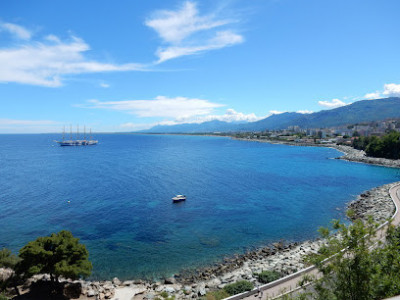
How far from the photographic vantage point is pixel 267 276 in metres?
19.6

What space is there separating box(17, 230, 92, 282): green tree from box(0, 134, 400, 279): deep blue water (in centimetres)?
582

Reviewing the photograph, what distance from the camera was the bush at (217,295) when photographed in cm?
1720

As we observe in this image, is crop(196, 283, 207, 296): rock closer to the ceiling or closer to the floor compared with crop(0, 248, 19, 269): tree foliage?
closer to the floor

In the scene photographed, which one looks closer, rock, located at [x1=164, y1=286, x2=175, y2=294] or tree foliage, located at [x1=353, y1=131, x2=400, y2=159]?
rock, located at [x1=164, y1=286, x2=175, y2=294]

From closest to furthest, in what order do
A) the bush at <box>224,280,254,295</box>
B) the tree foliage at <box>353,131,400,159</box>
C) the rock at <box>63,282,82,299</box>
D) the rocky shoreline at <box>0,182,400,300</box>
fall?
1. the bush at <box>224,280,254,295</box>
2. the rock at <box>63,282,82,299</box>
3. the rocky shoreline at <box>0,182,400,300</box>
4. the tree foliage at <box>353,131,400,159</box>

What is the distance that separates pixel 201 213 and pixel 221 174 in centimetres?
3037

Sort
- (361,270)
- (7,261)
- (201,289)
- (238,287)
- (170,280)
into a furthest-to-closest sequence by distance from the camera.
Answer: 1. (170,280)
2. (201,289)
3. (238,287)
4. (7,261)
5. (361,270)

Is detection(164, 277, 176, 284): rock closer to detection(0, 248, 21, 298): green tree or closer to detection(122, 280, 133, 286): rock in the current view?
detection(122, 280, 133, 286): rock

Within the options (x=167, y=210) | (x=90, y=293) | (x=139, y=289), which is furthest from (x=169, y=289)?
(x=167, y=210)

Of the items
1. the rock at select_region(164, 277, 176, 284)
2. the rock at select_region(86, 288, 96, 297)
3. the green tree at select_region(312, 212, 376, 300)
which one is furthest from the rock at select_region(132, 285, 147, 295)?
the green tree at select_region(312, 212, 376, 300)

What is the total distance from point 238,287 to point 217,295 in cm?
160

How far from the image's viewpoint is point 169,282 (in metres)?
21.3

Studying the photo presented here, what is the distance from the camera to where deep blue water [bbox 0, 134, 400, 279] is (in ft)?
88.6

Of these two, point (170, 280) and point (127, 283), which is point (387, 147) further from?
point (127, 283)
